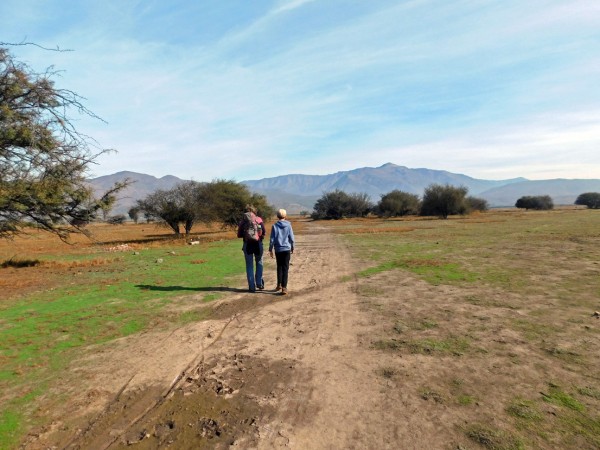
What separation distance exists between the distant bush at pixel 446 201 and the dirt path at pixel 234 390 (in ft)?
208

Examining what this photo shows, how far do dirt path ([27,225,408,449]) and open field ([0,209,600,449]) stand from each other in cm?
2

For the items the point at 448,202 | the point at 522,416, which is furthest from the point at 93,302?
the point at 448,202

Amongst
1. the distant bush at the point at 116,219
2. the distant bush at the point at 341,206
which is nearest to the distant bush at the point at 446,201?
the distant bush at the point at 341,206

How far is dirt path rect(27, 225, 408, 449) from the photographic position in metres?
3.08

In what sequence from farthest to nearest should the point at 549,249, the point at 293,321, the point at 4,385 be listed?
1. the point at 549,249
2. the point at 293,321
3. the point at 4,385

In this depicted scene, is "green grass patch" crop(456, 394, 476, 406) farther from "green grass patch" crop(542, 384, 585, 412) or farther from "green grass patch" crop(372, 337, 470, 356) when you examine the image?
"green grass patch" crop(372, 337, 470, 356)

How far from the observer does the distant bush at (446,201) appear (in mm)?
63875

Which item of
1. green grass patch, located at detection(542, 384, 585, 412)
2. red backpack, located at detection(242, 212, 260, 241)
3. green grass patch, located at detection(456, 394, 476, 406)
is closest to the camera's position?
green grass patch, located at detection(542, 384, 585, 412)

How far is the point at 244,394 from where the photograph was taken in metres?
3.78

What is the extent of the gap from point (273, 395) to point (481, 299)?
5.39 m

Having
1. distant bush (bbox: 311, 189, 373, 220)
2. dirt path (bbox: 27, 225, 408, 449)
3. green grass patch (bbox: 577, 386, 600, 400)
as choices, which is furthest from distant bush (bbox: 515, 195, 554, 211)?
dirt path (bbox: 27, 225, 408, 449)

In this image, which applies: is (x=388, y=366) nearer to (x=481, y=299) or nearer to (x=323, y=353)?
(x=323, y=353)

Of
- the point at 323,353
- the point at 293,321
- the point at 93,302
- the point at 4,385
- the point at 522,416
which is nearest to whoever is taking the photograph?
the point at 522,416

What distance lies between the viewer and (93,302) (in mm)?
7891
